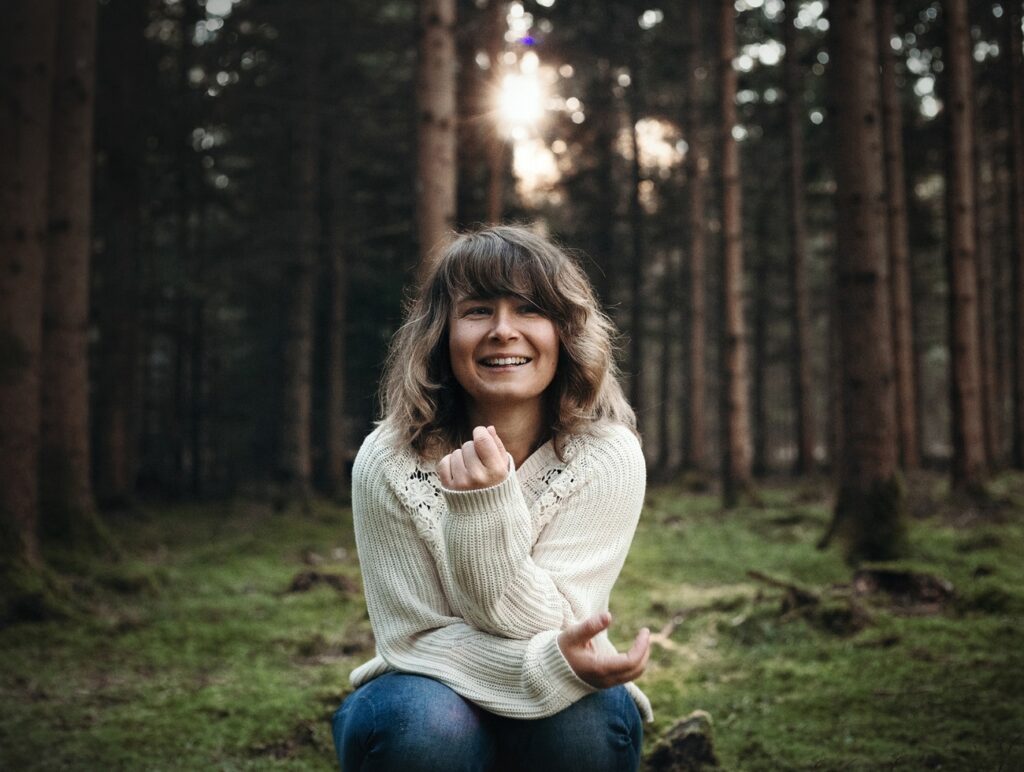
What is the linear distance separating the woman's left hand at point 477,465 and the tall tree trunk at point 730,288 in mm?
11512

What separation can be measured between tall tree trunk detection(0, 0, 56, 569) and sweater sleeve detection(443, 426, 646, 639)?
543 cm

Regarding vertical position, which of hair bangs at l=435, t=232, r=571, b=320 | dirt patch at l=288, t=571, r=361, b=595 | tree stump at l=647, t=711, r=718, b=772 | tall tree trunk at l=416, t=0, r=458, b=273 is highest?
tall tree trunk at l=416, t=0, r=458, b=273

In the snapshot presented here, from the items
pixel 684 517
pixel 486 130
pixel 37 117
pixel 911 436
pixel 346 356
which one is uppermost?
pixel 486 130

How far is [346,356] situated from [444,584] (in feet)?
62.1

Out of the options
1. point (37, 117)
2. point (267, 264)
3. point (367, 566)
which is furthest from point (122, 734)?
point (267, 264)

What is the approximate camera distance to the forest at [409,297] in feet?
15.4

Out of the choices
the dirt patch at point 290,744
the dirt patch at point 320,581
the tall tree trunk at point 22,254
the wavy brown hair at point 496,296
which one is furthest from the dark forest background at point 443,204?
the wavy brown hair at point 496,296

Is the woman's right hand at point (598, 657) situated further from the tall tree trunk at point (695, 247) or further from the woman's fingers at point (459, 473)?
the tall tree trunk at point (695, 247)

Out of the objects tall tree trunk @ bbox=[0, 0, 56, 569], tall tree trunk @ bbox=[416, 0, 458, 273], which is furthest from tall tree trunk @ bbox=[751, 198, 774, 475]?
tall tree trunk @ bbox=[0, 0, 56, 569]

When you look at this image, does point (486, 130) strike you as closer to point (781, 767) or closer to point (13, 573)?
point (13, 573)

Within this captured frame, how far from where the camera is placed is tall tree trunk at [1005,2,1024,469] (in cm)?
1436

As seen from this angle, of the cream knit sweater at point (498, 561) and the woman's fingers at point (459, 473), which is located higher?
the woman's fingers at point (459, 473)

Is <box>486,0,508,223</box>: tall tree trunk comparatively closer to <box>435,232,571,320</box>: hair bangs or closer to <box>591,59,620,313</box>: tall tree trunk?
<box>435,232,571,320</box>: hair bangs

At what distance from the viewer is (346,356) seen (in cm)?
2108
